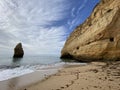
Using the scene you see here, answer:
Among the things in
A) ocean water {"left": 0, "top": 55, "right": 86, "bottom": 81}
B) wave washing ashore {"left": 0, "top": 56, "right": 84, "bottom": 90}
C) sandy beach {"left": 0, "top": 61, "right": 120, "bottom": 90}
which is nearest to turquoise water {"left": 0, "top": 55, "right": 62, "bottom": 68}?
ocean water {"left": 0, "top": 55, "right": 86, "bottom": 81}

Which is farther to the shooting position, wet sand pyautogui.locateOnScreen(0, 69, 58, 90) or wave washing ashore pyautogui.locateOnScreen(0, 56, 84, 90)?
wave washing ashore pyautogui.locateOnScreen(0, 56, 84, 90)

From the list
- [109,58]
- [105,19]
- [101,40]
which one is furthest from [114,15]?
[109,58]

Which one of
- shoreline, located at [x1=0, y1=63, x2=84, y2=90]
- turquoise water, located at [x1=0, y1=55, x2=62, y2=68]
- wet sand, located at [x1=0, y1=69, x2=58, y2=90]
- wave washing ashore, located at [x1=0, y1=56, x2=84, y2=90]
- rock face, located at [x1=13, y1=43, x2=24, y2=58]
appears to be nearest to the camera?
wet sand, located at [x1=0, y1=69, x2=58, y2=90]

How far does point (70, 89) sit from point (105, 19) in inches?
715

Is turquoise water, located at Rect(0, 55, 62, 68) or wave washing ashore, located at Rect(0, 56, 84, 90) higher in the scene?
turquoise water, located at Rect(0, 55, 62, 68)

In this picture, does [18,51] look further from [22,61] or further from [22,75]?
[22,75]

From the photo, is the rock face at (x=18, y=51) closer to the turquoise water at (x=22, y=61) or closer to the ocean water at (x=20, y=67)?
the turquoise water at (x=22, y=61)

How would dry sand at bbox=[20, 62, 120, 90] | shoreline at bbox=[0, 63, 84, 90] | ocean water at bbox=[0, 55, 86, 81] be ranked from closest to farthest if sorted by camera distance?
dry sand at bbox=[20, 62, 120, 90], shoreline at bbox=[0, 63, 84, 90], ocean water at bbox=[0, 55, 86, 81]

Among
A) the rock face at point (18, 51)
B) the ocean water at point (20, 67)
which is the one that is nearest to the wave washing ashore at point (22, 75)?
the ocean water at point (20, 67)

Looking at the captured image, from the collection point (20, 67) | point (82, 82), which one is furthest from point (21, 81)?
point (20, 67)

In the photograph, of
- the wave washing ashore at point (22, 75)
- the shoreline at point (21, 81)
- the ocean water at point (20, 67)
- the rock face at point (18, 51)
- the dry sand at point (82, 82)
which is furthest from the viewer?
the rock face at point (18, 51)

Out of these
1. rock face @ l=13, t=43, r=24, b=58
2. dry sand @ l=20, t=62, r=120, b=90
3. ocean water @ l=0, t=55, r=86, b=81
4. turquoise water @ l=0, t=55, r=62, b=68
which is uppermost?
rock face @ l=13, t=43, r=24, b=58

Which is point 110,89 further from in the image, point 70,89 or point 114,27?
point 114,27

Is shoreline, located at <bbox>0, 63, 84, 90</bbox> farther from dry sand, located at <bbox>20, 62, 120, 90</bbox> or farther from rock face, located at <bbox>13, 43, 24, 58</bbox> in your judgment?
rock face, located at <bbox>13, 43, 24, 58</bbox>
